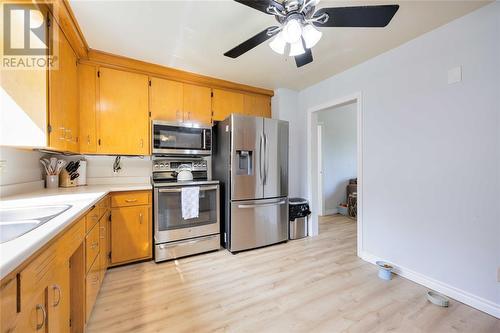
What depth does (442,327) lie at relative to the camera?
1496 millimetres

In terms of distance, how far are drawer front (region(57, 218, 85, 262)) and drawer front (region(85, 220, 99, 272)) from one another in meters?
0.14

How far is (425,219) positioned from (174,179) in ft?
9.33

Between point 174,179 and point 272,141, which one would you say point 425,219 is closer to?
point 272,141

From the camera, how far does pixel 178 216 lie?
2.53 meters

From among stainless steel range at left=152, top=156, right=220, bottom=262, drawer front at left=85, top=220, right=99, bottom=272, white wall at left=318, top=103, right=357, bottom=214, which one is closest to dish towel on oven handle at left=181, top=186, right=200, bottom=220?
stainless steel range at left=152, top=156, right=220, bottom=262

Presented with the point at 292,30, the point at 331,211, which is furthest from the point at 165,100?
the point at 331,211

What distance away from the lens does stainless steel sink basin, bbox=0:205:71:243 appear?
3.14 feet

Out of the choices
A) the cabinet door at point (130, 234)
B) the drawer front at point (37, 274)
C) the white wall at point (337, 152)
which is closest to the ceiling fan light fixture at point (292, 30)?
the drawer front at point (37, 274)

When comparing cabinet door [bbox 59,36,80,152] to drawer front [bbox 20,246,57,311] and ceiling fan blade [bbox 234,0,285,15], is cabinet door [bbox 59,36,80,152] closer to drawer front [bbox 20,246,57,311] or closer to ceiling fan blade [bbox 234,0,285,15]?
drawer front [bbox 20,246,57,311]

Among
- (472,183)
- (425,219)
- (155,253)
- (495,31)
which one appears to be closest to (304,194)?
(425,219)

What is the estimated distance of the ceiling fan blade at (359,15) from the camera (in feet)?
4.22

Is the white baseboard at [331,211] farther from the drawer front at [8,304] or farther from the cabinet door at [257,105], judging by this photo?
the drawer front at [8,304]

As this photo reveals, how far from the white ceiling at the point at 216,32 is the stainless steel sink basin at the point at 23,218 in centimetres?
155

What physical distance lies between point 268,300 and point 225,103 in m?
2.56
